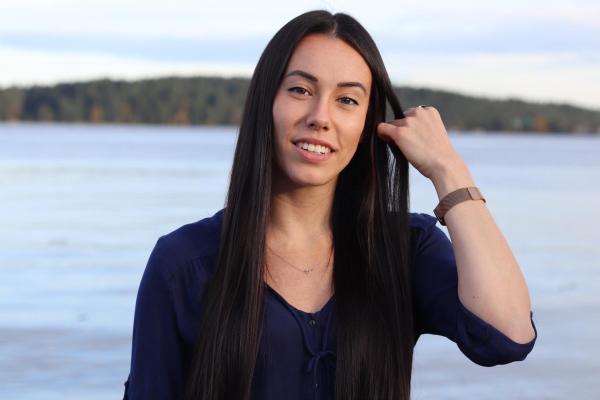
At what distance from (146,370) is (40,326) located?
5871 mm

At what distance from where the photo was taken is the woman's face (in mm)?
3188

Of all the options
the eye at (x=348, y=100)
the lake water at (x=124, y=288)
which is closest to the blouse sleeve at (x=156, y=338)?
the eye at (x=348, y=100)

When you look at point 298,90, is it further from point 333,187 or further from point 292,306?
point 292,306

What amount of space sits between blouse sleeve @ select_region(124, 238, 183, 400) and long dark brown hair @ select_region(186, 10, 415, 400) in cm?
6

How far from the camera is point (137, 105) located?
102688 mm

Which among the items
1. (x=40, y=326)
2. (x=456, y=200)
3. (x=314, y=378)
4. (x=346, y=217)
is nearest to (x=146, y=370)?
(x=314, y=378)

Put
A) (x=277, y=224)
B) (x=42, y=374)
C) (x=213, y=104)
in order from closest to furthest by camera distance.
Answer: (x=277, y=224) < (x=42, y=374) < (x=213, y=104)

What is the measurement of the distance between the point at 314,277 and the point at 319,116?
0.44 metres

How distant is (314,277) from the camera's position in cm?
332

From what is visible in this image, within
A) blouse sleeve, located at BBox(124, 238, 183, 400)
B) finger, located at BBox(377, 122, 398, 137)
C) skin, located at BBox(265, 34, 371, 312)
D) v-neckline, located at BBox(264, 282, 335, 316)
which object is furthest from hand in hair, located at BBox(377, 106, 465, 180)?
blouse sleeve, located at BBox(124, 238, 183, 400)

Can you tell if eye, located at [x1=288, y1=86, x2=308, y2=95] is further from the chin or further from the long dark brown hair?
the chin

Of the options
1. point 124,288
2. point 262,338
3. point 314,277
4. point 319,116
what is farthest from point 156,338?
point 124,288

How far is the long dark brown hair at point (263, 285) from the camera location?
3148mm

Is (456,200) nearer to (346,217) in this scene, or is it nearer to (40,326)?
(346,217)
